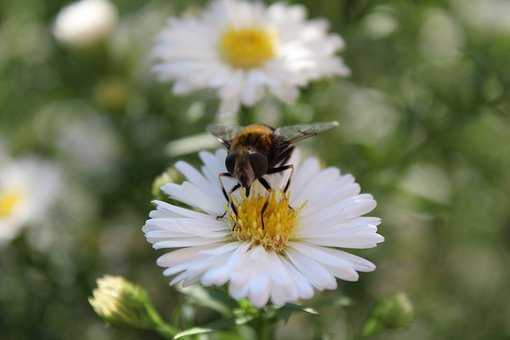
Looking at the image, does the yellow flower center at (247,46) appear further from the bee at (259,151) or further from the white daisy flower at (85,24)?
the white daisy flower at (85,24)

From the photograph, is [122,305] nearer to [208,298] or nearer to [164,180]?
[208,298]

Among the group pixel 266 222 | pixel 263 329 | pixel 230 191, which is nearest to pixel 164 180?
pixel 230 191

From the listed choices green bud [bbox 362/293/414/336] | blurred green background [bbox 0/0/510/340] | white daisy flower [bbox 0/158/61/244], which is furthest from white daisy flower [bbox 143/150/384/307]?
white daisy flower [bbox 0/158/61/244]

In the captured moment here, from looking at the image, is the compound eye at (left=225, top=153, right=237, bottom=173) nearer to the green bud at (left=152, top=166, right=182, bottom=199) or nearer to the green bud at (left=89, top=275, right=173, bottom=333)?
the green bud at (left=152, top=166, right=182, bottom=199)

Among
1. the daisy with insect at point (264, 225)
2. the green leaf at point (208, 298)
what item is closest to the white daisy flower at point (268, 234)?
the daisy with insect at point (264, 225)

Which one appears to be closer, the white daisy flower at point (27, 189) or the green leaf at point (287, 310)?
the green leaf at point (287, 310)

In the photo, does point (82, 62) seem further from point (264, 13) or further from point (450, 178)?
point (450, 178)
